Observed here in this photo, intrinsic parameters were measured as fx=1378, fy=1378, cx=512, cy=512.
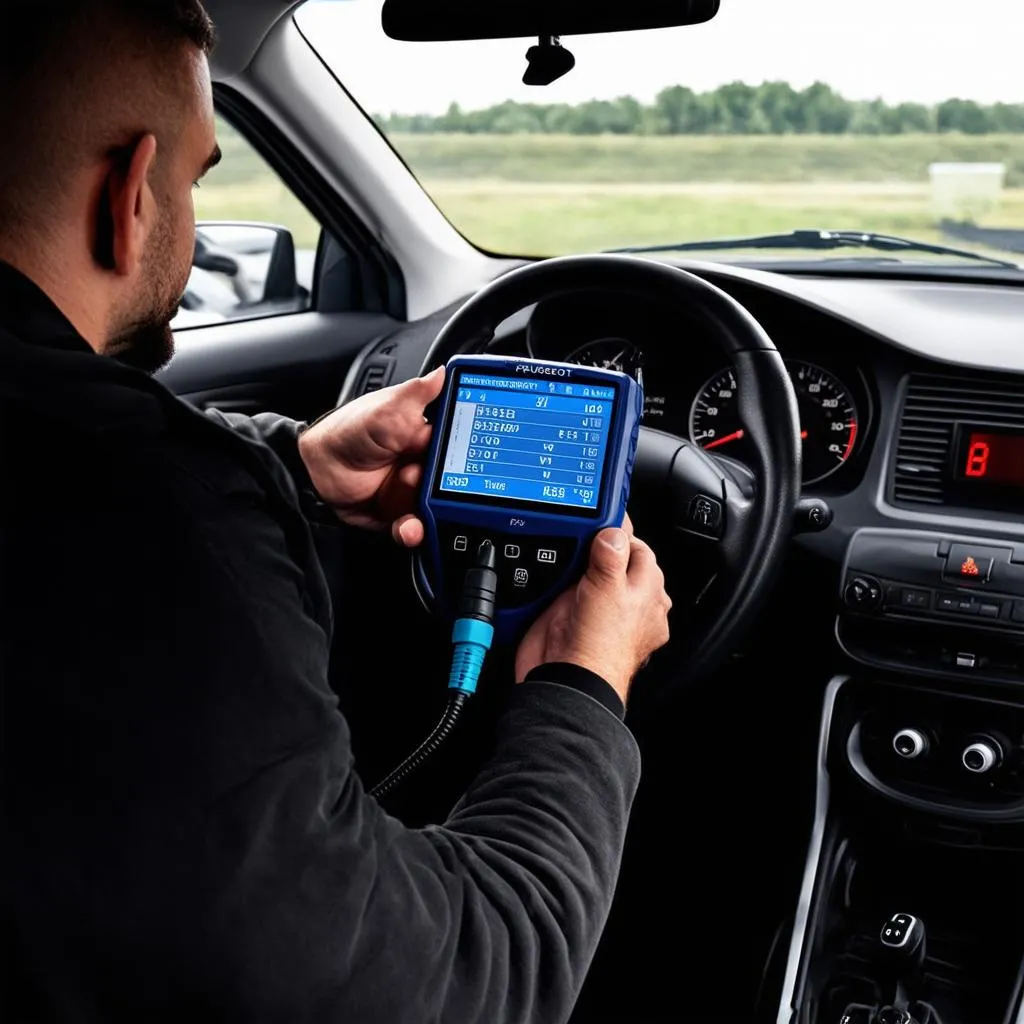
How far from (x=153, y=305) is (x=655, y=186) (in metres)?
3.36

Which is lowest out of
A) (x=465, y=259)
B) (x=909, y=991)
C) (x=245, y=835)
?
(x=909, y=991)

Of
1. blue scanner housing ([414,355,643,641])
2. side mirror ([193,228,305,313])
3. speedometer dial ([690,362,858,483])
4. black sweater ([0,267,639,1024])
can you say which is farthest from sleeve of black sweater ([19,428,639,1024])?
side mirror ([193,228,305,313])

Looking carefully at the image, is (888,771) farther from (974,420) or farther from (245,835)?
(245,835)

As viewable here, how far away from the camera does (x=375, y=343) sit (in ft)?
10.4

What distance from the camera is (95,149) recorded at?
113 centimetres

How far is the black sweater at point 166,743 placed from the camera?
0.95 metres

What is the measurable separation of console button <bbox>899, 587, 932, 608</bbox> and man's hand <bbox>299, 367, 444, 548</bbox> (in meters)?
0.93

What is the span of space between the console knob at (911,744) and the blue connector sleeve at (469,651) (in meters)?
1.00

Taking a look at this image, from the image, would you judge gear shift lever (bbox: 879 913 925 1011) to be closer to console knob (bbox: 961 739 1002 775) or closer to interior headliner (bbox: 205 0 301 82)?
console knob (bbox: 961 739 1002 775)

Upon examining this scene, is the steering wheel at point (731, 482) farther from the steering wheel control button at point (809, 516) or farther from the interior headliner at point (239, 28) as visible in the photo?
the interior headliner at point (239, 28)

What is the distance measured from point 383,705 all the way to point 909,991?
41.2 inches

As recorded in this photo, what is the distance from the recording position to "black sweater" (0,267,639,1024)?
95 centimetres

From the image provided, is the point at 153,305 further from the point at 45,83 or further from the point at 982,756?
the point at 982,756

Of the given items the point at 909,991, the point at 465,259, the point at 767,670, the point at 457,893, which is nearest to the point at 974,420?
the point at 767,670
